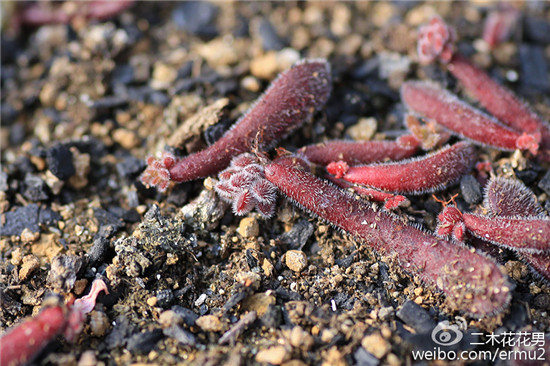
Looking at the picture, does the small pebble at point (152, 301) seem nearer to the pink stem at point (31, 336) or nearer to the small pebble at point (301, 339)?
the pink stem at point (31, 336)

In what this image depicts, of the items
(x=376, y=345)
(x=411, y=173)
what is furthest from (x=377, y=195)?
(x=376, y=345)

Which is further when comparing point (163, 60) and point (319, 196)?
point (163, 60)

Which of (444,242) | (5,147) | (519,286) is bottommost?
(519,286)

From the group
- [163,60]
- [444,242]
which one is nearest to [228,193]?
[444,242]

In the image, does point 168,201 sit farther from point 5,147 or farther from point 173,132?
point 5,147

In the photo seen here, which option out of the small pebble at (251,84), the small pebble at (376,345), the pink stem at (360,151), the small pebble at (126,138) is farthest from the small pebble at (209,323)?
the small pebble at (251,84)

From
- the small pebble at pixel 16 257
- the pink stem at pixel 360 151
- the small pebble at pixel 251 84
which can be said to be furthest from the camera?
the small pebble at pixel 251 84

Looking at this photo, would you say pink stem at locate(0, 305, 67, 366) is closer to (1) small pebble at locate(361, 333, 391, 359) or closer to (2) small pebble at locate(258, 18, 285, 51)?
(1) small pebble at locate(361, 333, 391, 359)
